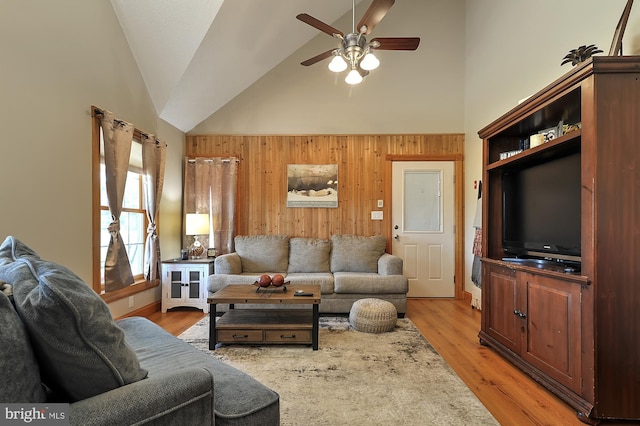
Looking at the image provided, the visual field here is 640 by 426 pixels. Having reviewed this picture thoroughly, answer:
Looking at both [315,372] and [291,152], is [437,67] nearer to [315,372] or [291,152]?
[291,152]

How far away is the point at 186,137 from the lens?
15.1ft

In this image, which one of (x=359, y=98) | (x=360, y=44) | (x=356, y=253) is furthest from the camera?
(x=359, y=98)

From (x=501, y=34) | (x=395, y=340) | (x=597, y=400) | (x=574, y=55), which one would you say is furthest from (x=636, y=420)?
(x=501, y=34)

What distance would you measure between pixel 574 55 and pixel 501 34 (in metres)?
1.82

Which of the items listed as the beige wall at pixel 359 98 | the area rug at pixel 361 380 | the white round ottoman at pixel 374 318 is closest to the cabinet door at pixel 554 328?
the area rug at pixel 361 380

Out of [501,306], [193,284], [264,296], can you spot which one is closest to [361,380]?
[264,296]

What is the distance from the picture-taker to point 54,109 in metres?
2.37

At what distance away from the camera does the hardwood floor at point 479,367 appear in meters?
1.79

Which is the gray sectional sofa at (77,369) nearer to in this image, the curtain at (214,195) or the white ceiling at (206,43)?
the white ceiling at (206,43)

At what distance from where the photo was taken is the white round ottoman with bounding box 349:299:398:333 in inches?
119

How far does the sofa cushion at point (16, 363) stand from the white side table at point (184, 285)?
120 inches

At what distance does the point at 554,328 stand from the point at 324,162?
330cm

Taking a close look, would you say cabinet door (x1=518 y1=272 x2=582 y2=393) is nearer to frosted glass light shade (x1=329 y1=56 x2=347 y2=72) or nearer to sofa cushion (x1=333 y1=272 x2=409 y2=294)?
sofa cushion (x1=333 y1=272 x2=409 y2=294)

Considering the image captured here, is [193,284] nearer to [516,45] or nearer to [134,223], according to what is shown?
[134,223]
